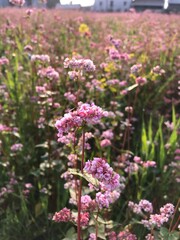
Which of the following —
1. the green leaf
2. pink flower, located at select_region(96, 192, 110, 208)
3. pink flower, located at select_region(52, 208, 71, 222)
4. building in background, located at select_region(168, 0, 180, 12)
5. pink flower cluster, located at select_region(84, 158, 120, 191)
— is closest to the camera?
pink flower cluster, located at select_region(84, 158, 120, 191)

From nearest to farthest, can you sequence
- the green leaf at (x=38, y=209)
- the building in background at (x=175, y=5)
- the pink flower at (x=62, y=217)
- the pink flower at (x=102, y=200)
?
the pink flower at (x=102, y=200), the pink flower at (x=62, y=217), the green leaf at (x=38, y=209), the building in background at (x=175, y=5)

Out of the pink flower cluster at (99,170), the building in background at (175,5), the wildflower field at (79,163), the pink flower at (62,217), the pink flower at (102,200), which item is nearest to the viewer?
the pink flower cluster at (99,170)

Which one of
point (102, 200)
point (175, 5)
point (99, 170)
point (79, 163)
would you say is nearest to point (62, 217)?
point (102, 200)

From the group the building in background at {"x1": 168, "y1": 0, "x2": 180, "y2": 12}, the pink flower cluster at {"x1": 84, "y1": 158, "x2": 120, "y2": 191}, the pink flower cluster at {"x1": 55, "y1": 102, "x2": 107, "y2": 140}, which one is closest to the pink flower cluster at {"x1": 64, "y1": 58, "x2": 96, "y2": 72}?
the pink flower cluster at {"x1": 55, "y1": 102, "x2": 107, "y2": 140}

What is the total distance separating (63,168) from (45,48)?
2.06m

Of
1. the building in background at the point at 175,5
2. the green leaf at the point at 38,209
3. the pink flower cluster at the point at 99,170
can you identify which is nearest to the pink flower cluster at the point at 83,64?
the pink flower cluster at the point at 99,170

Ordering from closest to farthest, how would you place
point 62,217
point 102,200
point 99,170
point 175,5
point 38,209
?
point 99,170 < point 102,200 < point 62,217 < point 38,209 < point 175,5

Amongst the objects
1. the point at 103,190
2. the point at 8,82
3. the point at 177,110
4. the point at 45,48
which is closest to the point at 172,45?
the point at 177,110

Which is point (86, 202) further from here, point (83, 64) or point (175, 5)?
point (175, 5)

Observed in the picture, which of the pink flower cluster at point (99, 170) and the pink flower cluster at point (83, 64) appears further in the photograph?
the pink flower cluster at point (83, 64)

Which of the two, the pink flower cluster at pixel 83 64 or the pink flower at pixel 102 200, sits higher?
the pink flower cluster at pixel 83 64

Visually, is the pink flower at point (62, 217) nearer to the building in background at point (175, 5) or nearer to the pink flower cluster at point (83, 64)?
the pink flower cluster at point (83, 64)

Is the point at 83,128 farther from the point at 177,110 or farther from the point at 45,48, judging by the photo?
the point at 45,48

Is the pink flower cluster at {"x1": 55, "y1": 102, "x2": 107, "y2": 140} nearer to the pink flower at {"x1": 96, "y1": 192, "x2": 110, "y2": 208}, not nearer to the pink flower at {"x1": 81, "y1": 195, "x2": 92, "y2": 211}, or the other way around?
the pink flower at {"x1": 96, "y1": 192, "x2": 110, "y2": 208}
